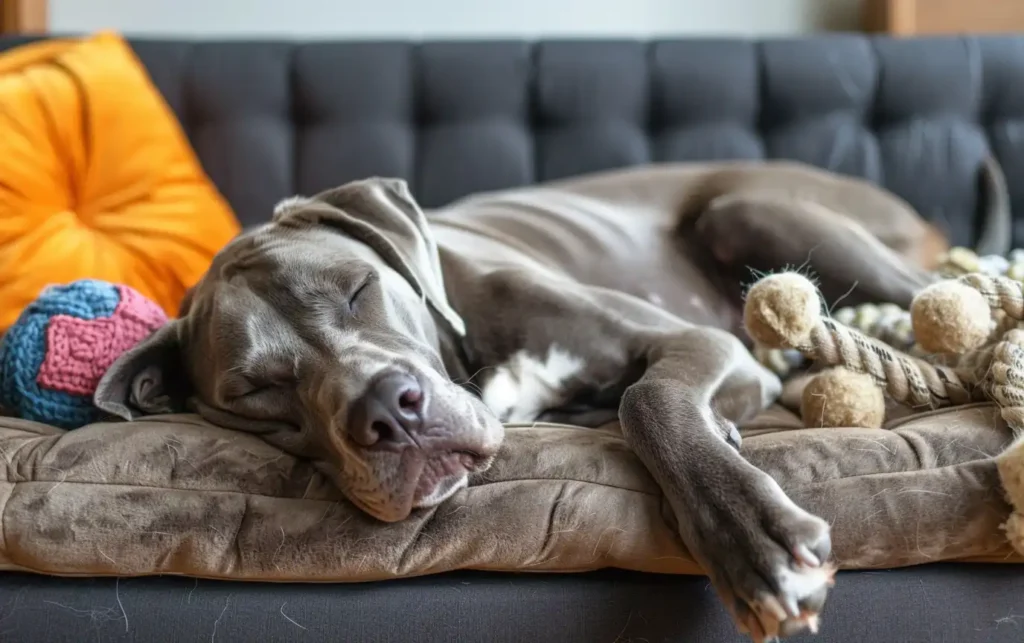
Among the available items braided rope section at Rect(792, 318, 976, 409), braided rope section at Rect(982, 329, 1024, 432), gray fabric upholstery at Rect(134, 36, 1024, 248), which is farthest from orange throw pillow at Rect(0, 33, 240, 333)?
braided rope section at Rect(982, 329, 1024, 432)

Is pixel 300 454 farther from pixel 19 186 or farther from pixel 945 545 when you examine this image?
pixel 19 186

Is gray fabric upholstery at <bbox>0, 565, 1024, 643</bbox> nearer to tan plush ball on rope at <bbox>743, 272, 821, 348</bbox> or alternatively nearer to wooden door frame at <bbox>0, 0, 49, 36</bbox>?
tan plush ball on rope at <bbox>743, 272, 821, 348</bbox>

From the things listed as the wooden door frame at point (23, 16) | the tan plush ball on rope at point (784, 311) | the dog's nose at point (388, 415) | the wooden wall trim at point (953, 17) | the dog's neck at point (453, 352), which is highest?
the wooden wall trim at point (953, 17)

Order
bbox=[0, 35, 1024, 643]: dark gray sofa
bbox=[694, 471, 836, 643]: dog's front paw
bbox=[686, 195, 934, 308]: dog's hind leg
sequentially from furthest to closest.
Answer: bbox=[0, 35, 1024, 643]: dark gray sofa, bbox=[686, 195, 934, 308]: dog's hind leg, bbox=[694, 471, 836, 643]: dog's front paw

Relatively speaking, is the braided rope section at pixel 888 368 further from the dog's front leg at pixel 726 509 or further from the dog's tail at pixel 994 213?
the dog's tail at pixel 994 213

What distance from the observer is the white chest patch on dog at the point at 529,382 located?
1.87 meters

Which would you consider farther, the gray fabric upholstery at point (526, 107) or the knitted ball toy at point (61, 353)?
the gray fabric upholstery at point (526, 107)

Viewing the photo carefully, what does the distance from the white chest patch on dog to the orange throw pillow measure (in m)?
1.18

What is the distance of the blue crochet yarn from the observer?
1.67 meters

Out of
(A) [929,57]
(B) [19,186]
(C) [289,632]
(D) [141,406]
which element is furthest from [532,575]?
(A) [929,57]

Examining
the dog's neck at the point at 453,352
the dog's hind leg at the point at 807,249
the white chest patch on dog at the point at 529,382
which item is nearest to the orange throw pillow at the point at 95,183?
the dog's neck at the point at 453,352

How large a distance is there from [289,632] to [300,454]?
1.05ft

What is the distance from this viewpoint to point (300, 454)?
1522 millimetres

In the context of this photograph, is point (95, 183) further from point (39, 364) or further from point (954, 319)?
point (954, 319)
